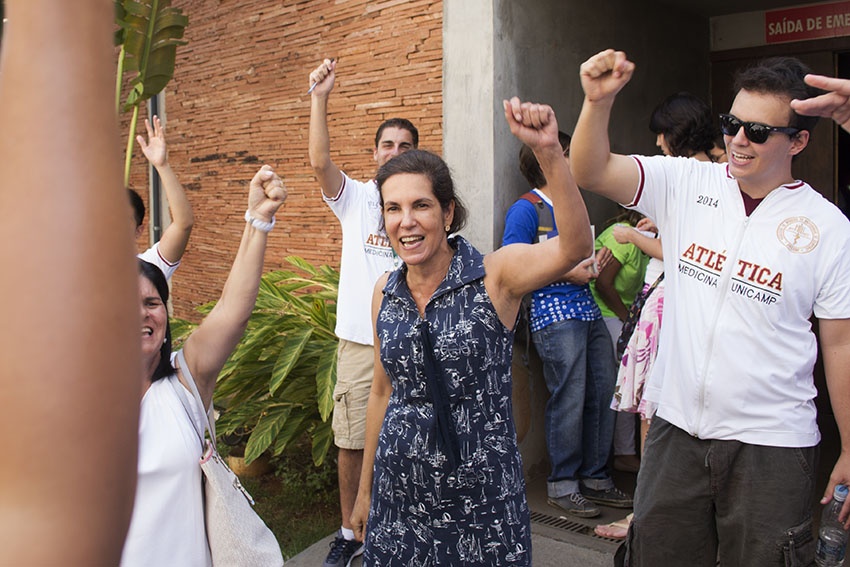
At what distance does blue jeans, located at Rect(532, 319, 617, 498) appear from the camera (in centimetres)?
531

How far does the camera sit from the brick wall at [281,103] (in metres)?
6.24

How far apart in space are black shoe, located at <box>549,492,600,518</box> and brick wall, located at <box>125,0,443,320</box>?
269 centimetres

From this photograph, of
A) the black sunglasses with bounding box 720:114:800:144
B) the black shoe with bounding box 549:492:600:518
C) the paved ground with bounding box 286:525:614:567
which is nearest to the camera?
the black sunglasses with bounding box 720:114:800:144

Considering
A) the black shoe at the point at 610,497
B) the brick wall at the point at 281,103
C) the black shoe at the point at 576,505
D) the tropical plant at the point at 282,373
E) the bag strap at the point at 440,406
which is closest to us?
the bag strap at the point at 440,406

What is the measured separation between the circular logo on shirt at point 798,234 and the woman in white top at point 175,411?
1802 millimetres

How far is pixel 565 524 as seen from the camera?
5.15 meters

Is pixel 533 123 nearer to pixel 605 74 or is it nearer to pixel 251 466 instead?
pixel 605 74

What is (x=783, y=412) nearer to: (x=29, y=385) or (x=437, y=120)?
(x=29, y=385)

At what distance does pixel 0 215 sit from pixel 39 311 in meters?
0.08

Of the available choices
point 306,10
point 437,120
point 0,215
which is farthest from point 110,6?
point 306,10

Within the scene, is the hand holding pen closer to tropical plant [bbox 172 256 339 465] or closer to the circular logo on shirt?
tropical plant [bbox 172 256 339 465]

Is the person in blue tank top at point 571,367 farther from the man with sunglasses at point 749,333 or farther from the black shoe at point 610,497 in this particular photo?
the man with sunglasses at point 749,333

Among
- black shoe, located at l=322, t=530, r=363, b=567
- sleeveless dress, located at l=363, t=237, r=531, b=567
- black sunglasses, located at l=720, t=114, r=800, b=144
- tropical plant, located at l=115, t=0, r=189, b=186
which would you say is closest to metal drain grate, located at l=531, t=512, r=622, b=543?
black shoe, located at l=322, t=530, r=363, b=567

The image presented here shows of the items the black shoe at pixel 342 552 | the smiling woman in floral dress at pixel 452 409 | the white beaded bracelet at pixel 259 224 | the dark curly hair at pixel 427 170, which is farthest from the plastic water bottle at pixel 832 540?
the black shoe at pixel 342 552
